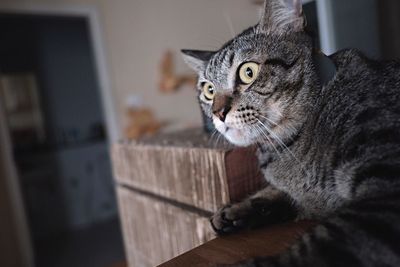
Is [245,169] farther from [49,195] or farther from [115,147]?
[49,195]

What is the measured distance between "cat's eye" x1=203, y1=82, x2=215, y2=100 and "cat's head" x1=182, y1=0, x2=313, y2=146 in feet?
0.15

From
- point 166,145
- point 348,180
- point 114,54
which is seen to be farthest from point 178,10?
point 348,180

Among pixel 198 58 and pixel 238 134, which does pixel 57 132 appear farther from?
pixel 238 134

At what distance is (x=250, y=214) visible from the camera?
0.42 meters

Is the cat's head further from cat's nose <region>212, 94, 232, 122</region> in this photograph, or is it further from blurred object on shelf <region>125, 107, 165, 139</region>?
blurred object on shelf <region>125, 107, 165, 139</region>

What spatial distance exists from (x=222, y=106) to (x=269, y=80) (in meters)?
0.08

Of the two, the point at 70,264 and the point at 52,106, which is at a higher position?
the point at 52,106

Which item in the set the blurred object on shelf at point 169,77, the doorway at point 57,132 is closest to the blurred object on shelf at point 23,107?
the doorway at point 57,132

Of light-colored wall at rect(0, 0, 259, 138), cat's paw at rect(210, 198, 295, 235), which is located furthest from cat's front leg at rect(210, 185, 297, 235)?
light-colored wall at rect(0, 0, 259, 138)

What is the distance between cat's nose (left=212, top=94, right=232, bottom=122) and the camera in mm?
452

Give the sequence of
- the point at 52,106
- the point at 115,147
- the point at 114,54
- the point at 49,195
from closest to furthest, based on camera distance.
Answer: the point at 115,147 < the point at 114,54 < the point at 49,195 < the point at 52,106

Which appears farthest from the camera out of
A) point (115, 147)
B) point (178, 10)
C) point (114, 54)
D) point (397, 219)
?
point (178, 10)

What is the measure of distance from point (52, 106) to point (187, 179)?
8.16ft

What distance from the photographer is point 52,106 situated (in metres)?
2.64
